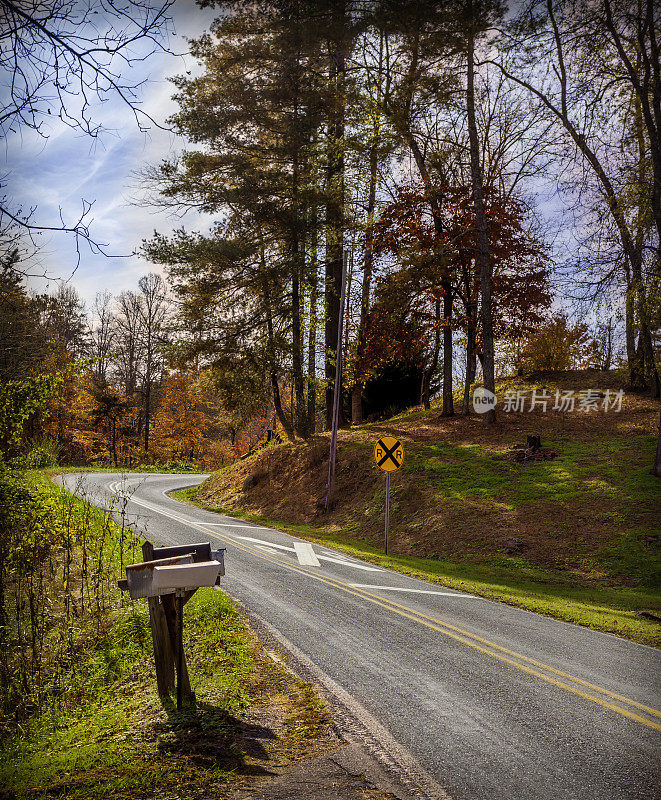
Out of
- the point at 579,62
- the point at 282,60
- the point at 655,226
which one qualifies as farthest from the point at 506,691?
the point at 282,60

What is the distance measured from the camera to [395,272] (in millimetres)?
21609

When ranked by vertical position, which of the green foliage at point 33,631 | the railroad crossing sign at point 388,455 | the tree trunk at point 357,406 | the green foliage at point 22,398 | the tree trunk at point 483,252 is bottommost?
the green foliage at point 33,631

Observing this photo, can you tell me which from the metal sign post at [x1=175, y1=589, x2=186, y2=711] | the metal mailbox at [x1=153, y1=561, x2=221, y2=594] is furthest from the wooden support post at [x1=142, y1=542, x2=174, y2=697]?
the metal mailbox at [x1=153, y1=561, x2=221, y2=594]

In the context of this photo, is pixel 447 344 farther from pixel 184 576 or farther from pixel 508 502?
pixel 184 576

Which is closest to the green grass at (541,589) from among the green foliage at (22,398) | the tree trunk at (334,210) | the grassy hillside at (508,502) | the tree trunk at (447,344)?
the grassy hillside at (508,502)

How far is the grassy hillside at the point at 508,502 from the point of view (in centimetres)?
1216

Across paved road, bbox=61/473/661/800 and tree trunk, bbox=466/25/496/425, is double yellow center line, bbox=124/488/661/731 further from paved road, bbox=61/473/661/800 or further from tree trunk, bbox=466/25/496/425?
tree trunk, bbox=466/25/496/425

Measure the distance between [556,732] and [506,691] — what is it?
880mm

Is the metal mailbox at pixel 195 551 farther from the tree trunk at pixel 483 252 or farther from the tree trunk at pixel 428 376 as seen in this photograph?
the tree trunk at pixel 428 376

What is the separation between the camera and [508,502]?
1602 cm

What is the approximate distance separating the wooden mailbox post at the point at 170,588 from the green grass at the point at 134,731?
11.4 inches

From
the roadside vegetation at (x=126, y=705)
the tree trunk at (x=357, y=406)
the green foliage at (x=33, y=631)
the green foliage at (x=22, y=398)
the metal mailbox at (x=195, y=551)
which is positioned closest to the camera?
the roadside vegetation at (x=126, y=705)

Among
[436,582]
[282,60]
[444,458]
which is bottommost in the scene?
[436,582]

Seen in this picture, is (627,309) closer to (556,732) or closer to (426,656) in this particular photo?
(426,656)
